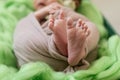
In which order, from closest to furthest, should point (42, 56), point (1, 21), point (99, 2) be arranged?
point (42, 56) < point (1, 21) < point (99, 2)

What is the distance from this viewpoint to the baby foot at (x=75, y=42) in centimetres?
89

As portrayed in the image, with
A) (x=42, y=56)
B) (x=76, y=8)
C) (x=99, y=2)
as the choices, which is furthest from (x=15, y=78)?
(x=99, y=2)

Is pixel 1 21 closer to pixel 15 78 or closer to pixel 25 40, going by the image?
pixel 25 40

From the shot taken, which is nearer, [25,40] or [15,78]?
[15,78]

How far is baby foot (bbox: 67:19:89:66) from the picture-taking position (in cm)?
89

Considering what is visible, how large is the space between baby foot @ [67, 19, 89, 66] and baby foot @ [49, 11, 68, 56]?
1.8 inches

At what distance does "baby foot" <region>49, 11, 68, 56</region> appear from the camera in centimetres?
92

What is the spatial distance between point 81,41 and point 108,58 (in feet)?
0.65

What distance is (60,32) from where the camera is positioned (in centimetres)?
94

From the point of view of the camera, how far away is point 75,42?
2.96ft

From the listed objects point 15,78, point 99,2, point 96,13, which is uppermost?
point 15,78

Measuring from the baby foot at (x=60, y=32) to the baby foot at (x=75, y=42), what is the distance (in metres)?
0.04

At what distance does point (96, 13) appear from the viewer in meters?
1.43

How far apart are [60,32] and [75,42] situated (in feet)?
0.22
